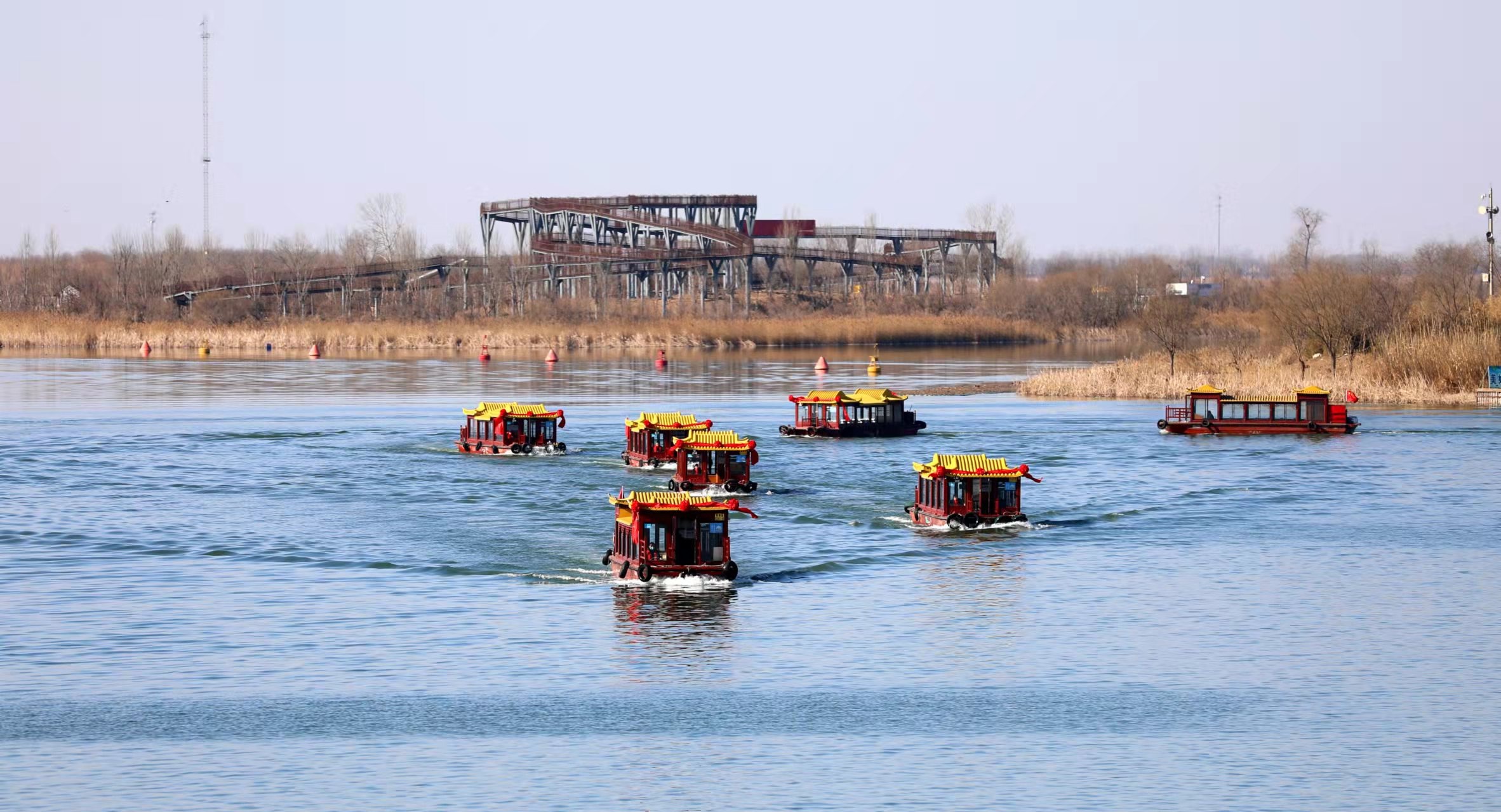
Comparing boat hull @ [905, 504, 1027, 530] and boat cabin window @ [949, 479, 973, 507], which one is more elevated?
boat cabin window @ [949, 479, 973, 507]

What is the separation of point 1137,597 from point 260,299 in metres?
144

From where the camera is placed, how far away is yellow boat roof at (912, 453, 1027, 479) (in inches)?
1660

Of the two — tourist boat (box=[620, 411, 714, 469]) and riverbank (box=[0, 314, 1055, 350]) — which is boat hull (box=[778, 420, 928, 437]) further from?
riverbank (box=[0, 314, 1055, 350])

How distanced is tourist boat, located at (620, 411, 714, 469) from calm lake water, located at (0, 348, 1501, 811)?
6.31 ft

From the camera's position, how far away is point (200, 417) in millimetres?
74688

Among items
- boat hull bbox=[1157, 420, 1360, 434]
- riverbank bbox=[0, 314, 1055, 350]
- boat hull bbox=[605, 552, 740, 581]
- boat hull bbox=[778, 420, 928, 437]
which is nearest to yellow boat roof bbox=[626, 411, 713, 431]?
boat hull bbox=[778, 420, 928, 437]

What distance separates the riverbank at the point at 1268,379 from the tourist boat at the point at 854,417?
15943 mm

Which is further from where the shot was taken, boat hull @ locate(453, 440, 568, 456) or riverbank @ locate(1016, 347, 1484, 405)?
riverbank @ locate(1016, 347, 1484, 405)

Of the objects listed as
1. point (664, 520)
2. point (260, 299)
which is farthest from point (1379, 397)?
point (260, 299)

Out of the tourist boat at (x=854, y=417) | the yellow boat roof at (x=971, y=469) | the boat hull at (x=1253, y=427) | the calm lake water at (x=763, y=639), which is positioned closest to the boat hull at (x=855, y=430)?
the tourist boat at (x=854, y=417)

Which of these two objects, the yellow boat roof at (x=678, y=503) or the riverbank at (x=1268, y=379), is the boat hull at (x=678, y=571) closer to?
the yellow boat roof at (x=678, y=503)

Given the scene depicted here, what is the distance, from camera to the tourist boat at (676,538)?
113ft

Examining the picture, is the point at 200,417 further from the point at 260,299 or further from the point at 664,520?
the point at 260,299

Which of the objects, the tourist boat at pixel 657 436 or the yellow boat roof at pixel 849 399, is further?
the yellow boat roof at pixel 849 399
